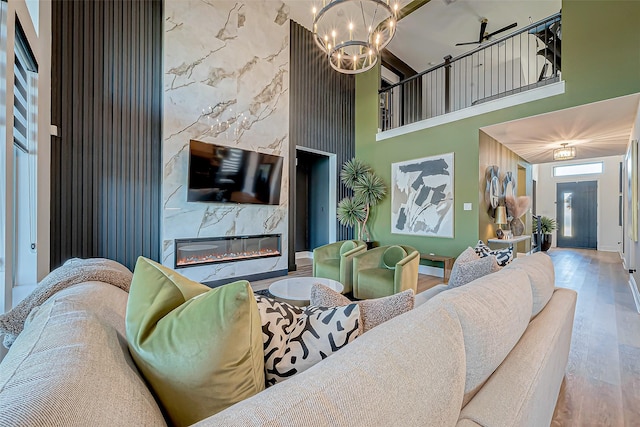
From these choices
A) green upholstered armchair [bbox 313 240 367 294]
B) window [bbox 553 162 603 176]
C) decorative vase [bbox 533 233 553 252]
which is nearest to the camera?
green upholstered armchair [bbox 313 240 367 294]

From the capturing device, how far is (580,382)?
6.06 feet

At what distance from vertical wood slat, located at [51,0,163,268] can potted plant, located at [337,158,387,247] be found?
3.46m

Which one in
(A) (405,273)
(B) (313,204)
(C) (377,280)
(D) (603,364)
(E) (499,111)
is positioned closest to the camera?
(D) (603,364)

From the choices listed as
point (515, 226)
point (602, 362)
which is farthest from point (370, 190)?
point (602, 362)

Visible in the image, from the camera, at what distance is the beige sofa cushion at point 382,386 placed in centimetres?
46

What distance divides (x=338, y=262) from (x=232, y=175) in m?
2.10

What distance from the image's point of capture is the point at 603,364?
2.04 meters

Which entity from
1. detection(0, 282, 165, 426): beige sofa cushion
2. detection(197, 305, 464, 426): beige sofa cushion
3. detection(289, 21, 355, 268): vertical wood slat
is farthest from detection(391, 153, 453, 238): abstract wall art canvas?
detection(0, 282, 165, 426): beige sofa cushion

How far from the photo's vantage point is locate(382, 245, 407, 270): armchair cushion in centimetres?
330

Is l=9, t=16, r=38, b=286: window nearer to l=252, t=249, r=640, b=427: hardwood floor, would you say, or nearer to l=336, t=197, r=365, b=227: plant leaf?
l=252, t=249, r=640, b=427: hardwood floor

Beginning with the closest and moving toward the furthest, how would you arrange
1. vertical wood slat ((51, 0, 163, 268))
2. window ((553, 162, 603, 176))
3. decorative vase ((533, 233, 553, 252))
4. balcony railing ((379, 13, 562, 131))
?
vertical wood slat ((51, 0, 163, 268))
balcony railing ((379, 13, 562, 131))
decorative vase ((533, 233, 553, 252))
window ((553, 162, 603, 176))

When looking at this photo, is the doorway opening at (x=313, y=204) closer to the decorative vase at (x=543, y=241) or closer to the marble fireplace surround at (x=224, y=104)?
the marble fireplace surround at (x=224, y=104)

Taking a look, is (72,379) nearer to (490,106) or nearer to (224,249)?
(224,249)

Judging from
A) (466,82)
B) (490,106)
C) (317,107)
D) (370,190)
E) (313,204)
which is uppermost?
(466,82)
